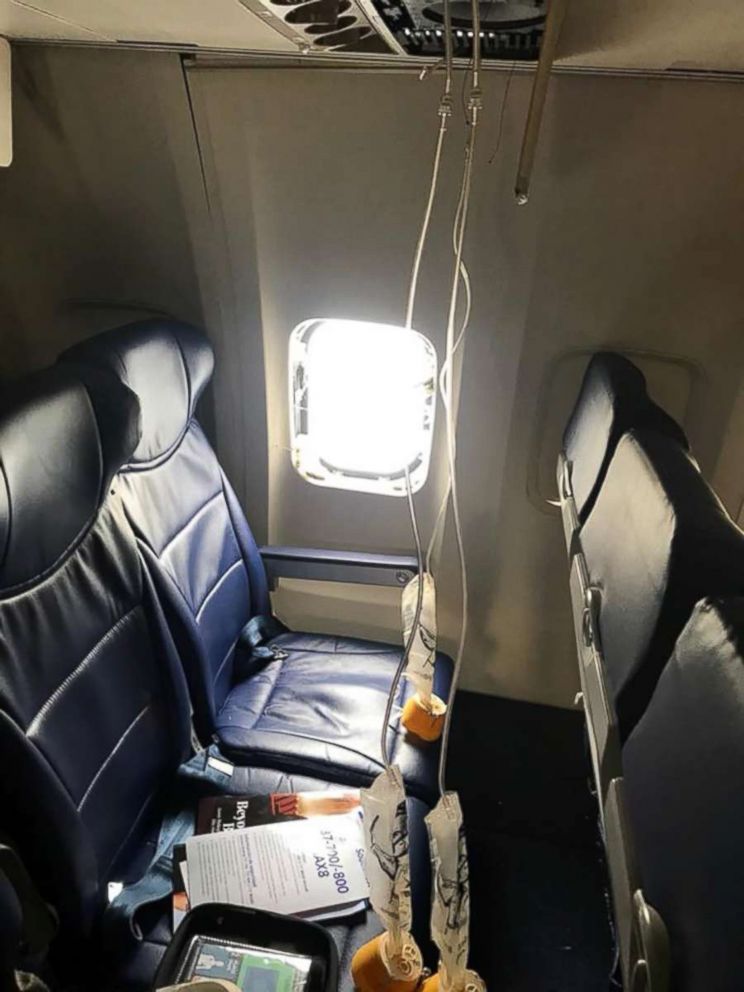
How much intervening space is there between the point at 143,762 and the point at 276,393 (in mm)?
1051

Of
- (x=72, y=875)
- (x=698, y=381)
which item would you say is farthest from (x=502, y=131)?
(x=72, y=875)

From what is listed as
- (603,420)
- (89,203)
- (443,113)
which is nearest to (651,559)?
(603,420)

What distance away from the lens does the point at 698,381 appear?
186 centimetres

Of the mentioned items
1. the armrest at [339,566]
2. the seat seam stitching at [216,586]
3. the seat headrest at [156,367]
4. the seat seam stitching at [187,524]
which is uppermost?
the seat headrest at [156,367]

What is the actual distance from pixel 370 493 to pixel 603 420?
90cm

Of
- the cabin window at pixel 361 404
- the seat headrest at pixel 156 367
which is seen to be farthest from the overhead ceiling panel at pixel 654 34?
the seat headrest at pixel 156 367

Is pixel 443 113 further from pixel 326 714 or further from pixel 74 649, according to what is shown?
pixel 326 714

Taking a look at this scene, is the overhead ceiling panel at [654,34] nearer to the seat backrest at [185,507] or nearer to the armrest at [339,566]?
the seat backrest at [185,507]

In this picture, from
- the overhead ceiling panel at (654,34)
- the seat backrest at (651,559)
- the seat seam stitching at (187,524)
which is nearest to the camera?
the seat backrest at (651,559)

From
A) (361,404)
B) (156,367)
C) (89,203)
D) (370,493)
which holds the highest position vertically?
(89,203)

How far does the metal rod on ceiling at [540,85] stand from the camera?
3.67 ft

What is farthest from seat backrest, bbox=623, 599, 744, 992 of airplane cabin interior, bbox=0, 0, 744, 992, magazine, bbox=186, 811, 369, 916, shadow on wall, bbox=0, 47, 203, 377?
shadow on wall, bbox=0, 47, 203, 377

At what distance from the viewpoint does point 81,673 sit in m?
1.36

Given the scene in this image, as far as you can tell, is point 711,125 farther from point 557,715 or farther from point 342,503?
point 557,715
